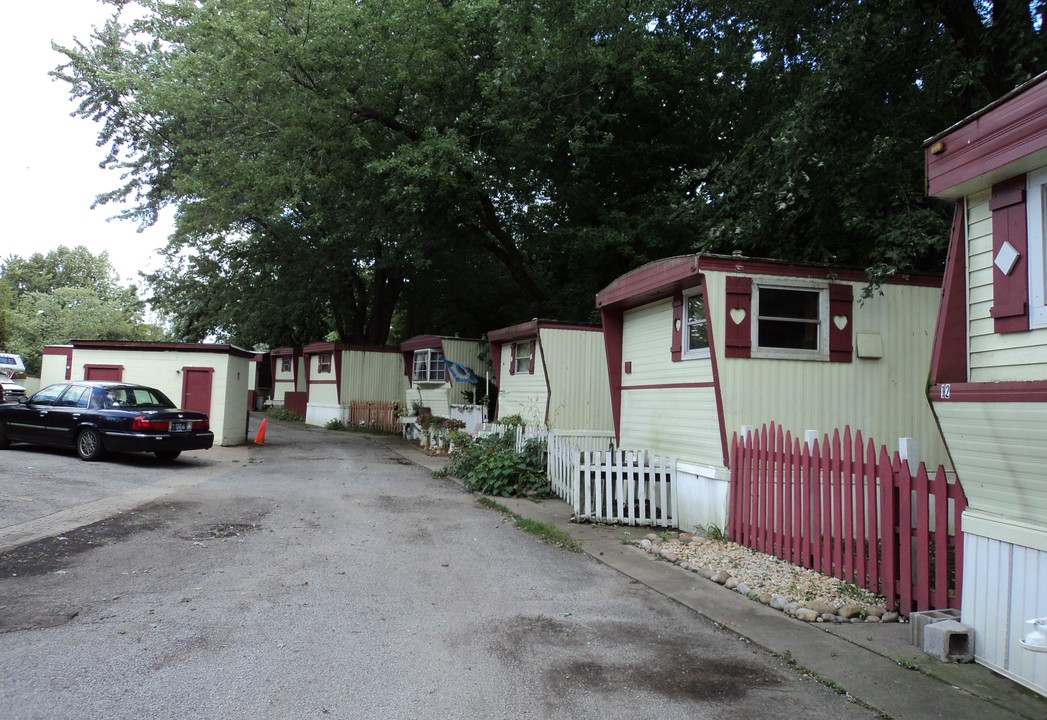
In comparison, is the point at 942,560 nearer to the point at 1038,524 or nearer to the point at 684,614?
the point at 1038,524

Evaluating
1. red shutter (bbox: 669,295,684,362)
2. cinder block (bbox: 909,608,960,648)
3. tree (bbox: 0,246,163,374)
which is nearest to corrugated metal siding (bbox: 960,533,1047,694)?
cinder block (bbox: 909,608,960,648)

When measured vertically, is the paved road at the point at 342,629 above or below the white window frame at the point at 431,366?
below

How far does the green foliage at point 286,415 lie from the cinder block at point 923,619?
95.6 feet

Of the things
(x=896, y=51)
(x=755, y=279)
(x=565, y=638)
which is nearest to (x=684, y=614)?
(x=565, y=638)

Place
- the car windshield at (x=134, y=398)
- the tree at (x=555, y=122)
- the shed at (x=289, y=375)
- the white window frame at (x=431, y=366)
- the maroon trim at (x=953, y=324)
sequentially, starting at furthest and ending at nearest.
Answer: the shed at (x=289, y=375) → the white window frame at (x=431, y=366) → the car windshield at (x=134, y=398) → the tree at (x=555, y=122) → the maroon trim at (x=953, y=324)

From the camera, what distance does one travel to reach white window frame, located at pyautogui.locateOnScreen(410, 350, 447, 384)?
21797 mm

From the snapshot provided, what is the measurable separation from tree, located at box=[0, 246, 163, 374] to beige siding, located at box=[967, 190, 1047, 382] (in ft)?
170

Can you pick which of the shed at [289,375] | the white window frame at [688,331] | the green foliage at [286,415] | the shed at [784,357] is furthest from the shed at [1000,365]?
the shed at [289,375]

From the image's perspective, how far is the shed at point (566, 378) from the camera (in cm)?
1426

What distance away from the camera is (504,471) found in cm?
1159

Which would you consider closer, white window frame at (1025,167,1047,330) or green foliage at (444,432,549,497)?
white window frame at (1025,167,1047,330)

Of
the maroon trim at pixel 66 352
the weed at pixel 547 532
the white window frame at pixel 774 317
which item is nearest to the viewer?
the weed at pixel 547 532

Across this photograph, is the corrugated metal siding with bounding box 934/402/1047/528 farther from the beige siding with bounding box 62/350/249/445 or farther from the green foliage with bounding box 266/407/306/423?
the green foliage with bounding box 266/407/306/423

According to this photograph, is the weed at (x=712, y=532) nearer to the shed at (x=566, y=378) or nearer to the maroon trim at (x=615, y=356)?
the maroon trim at (x=615, y=356)
